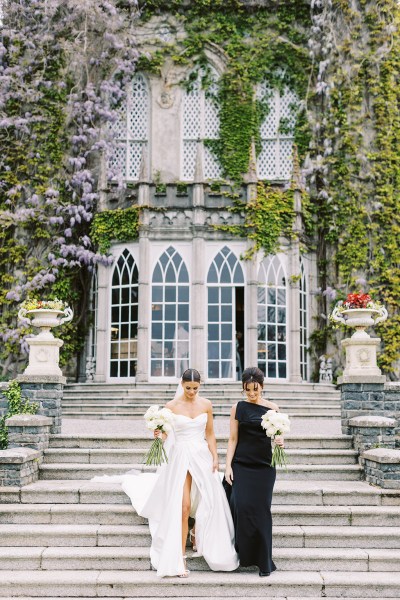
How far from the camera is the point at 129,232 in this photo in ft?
54.6

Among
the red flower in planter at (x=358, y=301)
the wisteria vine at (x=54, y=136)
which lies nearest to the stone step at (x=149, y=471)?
the red flower in planter at (x=358, y=301)

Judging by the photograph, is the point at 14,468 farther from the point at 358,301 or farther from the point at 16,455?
the point at 358,301

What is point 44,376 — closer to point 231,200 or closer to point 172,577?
point 172,577

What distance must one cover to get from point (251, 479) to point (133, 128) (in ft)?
48.9

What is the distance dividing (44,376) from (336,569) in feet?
16.4

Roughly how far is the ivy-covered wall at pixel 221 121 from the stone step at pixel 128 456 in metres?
8.30

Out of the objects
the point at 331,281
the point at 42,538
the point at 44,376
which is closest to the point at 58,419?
the point at 44,376

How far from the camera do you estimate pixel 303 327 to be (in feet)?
57.3

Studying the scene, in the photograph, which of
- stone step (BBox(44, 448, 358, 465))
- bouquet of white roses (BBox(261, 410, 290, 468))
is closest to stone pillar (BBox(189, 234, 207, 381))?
stone step (BBox(44, 448, 358, 465))

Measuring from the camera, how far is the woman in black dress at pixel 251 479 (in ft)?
21.1

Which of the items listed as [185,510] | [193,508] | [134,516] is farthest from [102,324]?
[185,510]

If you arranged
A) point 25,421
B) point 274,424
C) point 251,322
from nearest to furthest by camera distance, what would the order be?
point 274,424 → point 25,421 → point 251,322

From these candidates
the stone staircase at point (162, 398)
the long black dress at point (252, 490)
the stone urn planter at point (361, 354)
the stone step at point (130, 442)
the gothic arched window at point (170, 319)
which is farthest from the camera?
the gothic arched window at point (170, 319)

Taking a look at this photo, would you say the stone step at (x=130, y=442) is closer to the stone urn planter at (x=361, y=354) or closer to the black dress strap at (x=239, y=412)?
the stone urn planter at (x=361, y=354)
